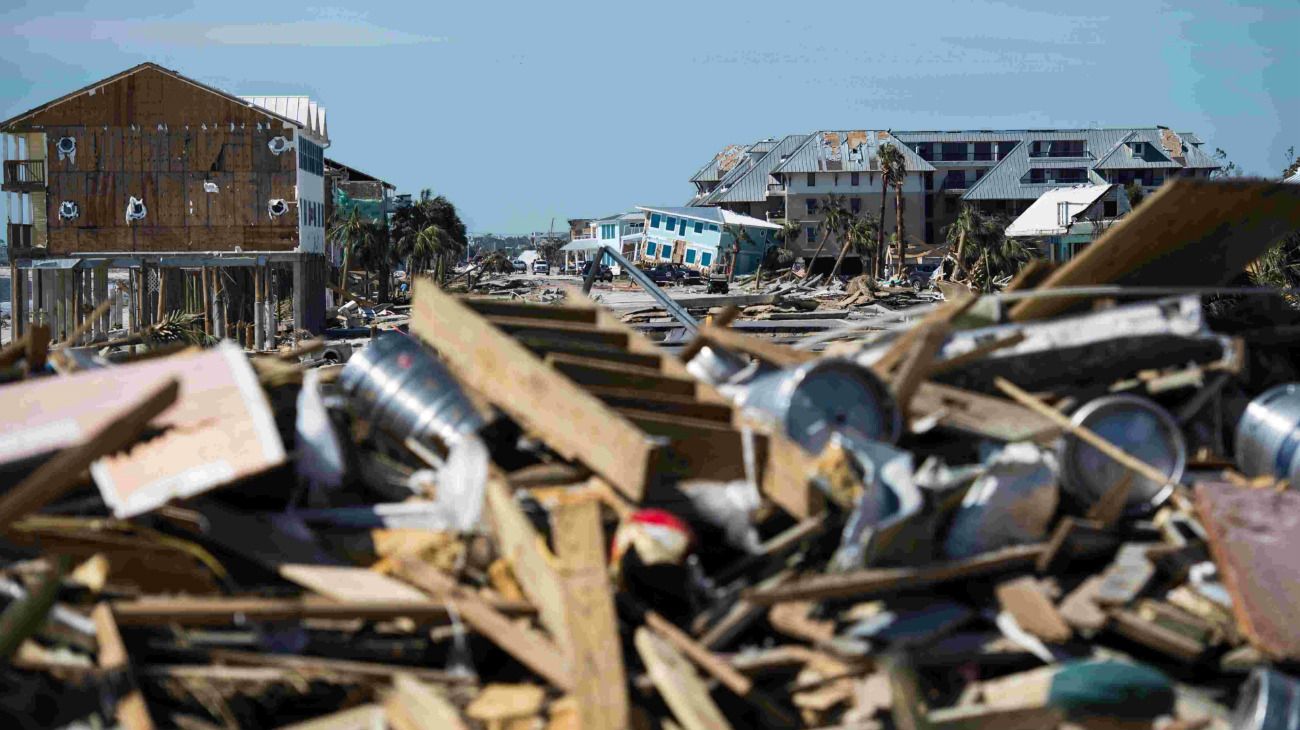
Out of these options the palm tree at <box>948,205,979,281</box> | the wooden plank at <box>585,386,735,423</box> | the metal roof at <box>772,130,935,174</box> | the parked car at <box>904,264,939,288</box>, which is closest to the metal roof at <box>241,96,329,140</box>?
the parked car at <box>904,264,939,288</box>

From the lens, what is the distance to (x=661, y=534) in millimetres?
5129

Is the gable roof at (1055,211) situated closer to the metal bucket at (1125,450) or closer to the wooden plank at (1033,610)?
the metal bucket at (1125,450)

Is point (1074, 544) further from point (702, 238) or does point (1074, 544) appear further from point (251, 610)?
point (702, 238)

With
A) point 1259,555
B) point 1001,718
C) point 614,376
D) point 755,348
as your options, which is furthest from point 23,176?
point 1001,718

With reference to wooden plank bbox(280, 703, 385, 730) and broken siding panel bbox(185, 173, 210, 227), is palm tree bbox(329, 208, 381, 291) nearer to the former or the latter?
broken siding panel bbox(185, 173, 210, 227)

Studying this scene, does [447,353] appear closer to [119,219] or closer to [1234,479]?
[1234,479]

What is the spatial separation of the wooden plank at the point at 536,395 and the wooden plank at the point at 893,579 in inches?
26.6

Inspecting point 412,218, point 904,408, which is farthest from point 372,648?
point 412,218

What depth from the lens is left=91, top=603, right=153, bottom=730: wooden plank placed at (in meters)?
4.32

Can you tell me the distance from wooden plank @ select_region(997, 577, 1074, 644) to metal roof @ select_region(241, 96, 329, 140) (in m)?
47.0

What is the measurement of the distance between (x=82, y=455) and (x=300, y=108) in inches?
1884

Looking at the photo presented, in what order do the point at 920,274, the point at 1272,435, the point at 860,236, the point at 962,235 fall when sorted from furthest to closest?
the point at 860,236 → the point at 920,274 → the point at 962,235 → the point at 1272,435

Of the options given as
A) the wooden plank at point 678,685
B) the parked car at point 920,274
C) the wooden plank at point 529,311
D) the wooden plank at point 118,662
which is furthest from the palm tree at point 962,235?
the wooden plank at point 118,662

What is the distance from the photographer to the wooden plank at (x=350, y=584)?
4.90 metres
